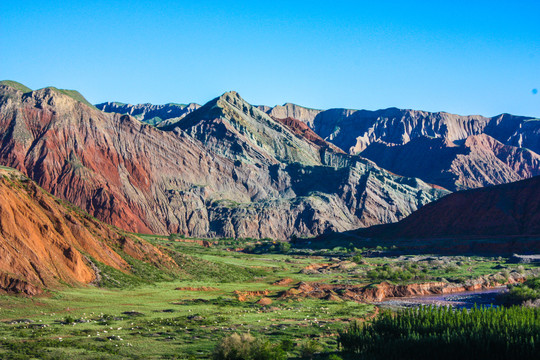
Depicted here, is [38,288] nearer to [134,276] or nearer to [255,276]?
[134,276]

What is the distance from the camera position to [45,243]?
47562 mm

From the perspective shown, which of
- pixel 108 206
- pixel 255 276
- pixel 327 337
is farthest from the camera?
pixel 108 206

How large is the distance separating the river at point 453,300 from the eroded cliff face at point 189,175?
288 ft

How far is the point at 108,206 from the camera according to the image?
132m

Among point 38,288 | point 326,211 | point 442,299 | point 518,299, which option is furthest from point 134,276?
point 326,211

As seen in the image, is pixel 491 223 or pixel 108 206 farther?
pixel 108 206

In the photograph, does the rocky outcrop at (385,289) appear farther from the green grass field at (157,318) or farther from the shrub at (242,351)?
the shrub at (242,351)

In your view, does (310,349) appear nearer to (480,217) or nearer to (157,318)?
(157,318)

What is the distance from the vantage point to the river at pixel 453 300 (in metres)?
53.7

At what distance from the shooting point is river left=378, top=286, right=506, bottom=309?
53662 mm

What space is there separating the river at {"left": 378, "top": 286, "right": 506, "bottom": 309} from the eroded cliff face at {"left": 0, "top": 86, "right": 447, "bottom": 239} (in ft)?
288

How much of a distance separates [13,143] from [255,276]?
87.1m

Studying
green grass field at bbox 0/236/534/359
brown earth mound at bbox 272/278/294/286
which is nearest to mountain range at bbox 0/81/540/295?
green grass field at bbox 0/236/534/359

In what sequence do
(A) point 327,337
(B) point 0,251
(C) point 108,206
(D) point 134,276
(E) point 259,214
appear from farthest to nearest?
1. (E) point 259,214
2. (C) point 108,206
3. (D) point 134,276
4. (B) point 0,251
5. (A) point 327,337
